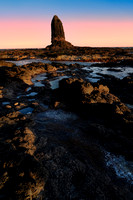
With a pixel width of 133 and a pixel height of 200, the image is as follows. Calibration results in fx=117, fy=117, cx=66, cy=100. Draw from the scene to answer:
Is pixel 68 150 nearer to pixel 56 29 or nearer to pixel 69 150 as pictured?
pixel 69 150

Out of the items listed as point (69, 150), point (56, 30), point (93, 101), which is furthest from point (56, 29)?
point (69, 150)

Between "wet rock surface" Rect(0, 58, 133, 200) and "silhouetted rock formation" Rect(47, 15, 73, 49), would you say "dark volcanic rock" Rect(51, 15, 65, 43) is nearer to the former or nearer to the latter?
"silhouetted rock formation" Rect(47, 15, 73, 49)

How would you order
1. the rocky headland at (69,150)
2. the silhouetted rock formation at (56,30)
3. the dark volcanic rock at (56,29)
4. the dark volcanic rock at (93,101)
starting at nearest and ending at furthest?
the rocky headland at (69,150) < the dark volcanic rock at (93,101) < the silhouetted rock formation at (56,30) < the dark volcanic rock at (56,29)

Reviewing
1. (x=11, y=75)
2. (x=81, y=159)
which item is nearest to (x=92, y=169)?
(x=81, y=159)

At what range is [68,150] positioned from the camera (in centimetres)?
518

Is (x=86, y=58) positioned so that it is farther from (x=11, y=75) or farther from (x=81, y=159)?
(x=81, y=159)

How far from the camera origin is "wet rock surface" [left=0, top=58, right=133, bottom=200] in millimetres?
3559

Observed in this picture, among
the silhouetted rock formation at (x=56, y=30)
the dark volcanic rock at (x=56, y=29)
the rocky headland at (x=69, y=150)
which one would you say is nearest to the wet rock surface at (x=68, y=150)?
the rocky headland at (x=69, y=150)

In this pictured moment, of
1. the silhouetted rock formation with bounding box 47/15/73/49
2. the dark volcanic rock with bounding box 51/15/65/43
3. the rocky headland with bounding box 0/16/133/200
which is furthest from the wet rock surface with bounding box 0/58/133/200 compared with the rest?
the dark volcanic rock with bounding box 51/15/65/43

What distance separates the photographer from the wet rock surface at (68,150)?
3559 mm

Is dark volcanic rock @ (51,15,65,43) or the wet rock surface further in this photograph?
Answer: dark volcanic rock @ (51,15,65,43)

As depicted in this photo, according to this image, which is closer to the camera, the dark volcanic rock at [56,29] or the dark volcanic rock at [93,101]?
the dark volcanic rock at [93,101]

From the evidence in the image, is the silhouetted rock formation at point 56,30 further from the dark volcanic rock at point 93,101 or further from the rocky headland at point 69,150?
the rocky headland at point 69,150

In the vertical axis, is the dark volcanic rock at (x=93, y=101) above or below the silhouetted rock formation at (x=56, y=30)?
below
